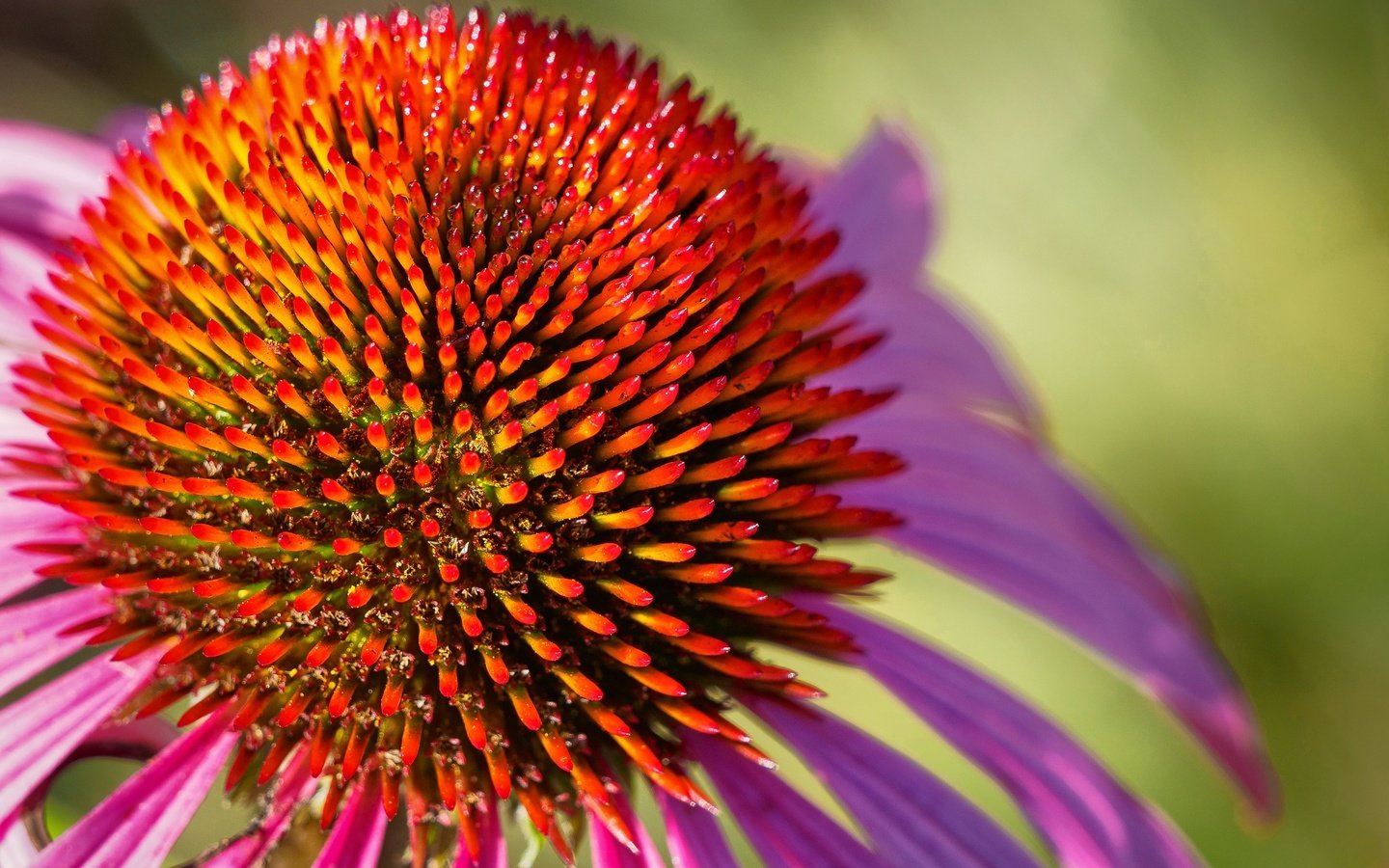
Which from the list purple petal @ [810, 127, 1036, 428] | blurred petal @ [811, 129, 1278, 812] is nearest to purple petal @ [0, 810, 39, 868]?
blurred petal @ [811, 129, 1278, 812]

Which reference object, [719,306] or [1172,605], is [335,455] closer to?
[719,306]

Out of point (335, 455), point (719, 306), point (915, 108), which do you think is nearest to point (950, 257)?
point (915, 108)

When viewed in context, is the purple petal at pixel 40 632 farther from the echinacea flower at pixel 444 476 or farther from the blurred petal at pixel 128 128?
the blurred petal at pixel 128 128

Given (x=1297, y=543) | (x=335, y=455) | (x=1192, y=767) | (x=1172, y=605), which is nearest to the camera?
(x=335, y=455)

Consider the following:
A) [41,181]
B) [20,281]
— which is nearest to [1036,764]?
[20,281]

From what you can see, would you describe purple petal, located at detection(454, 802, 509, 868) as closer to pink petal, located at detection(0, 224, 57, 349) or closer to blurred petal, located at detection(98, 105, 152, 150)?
pink petal, located at detection(0, 224, 57, 349)

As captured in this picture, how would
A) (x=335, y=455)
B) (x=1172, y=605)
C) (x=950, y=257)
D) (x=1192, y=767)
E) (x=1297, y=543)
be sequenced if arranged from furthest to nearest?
1. (x=950, y=257)
2. (x=1297, y=543)
3. (x=1192, y=767)
4. (x=1172, y=605)
5. (x=335, y=455)
